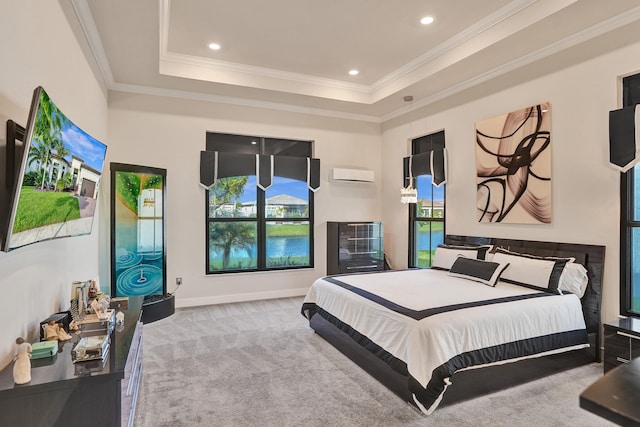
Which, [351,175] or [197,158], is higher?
[197,158]

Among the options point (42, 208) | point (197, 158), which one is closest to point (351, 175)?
point (197, 158)

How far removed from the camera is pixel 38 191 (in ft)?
5.89

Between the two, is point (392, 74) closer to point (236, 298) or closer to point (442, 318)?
point (442, 318)

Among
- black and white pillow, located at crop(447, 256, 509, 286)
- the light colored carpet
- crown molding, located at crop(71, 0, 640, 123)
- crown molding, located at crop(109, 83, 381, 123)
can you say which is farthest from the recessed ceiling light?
the light colored carpet

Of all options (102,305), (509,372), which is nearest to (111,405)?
(102,305)

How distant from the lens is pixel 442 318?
8.87ft

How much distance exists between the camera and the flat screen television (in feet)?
5.27

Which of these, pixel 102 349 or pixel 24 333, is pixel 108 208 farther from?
pixel 102 349

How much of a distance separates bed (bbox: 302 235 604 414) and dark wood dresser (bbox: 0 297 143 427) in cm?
183

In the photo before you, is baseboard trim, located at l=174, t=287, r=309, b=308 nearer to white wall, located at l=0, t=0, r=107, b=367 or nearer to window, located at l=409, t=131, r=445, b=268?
window, located at l=409, t=131, r=445, b=268

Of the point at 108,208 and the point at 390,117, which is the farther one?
the point at 390,117

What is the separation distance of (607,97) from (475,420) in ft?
10.3

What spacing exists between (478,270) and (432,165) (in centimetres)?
200

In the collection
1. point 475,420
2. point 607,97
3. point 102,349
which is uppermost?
point 607,97
